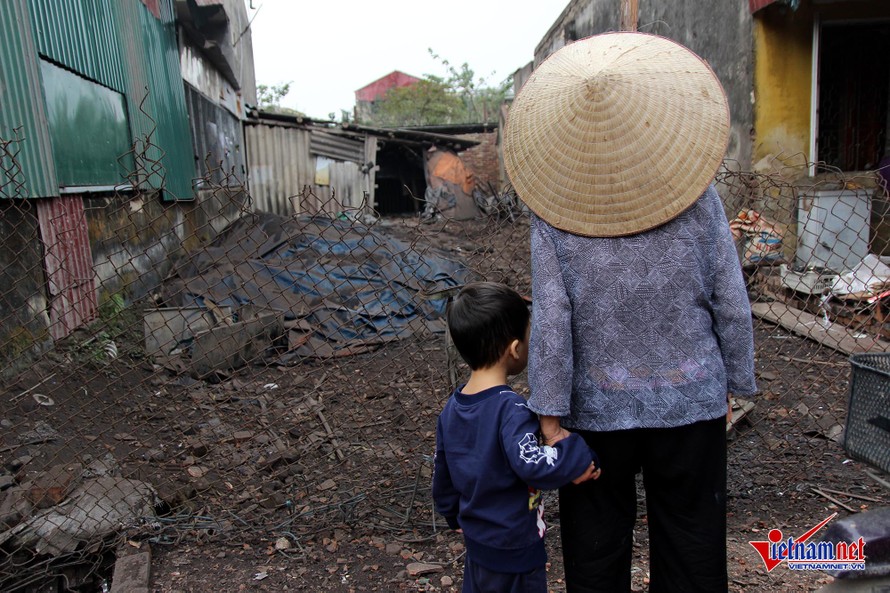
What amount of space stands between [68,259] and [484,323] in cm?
457

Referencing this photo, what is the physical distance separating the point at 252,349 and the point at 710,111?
518cm

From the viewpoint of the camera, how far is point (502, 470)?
1.68 metres

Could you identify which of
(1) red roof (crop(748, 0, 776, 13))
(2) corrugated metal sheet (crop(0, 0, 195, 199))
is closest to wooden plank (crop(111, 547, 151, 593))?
(2) corrugated metal sheet (crop(0, 0, 195, 199))

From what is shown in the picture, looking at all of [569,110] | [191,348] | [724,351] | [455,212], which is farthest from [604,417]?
[455,212]

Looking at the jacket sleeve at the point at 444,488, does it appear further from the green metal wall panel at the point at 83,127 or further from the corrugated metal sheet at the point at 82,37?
the corrugated metal sheet at the point at 82,37

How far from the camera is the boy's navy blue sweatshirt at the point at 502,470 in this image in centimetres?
163

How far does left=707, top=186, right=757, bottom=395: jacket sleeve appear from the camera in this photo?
5.63 ft

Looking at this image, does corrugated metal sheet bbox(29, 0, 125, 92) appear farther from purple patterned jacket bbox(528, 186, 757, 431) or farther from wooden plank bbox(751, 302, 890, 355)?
wooden plank bbox(751, 302, 890, 355)

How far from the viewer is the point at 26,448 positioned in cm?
377

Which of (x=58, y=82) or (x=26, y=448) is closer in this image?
(x=26, y=448)

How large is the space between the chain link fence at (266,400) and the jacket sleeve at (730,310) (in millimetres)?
439

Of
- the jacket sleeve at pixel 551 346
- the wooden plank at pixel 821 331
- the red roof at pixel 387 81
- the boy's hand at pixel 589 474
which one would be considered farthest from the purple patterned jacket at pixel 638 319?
the red roof at pixel 387 81

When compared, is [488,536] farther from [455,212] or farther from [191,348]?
[455,212]

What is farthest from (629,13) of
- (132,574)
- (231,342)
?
(231,342)
